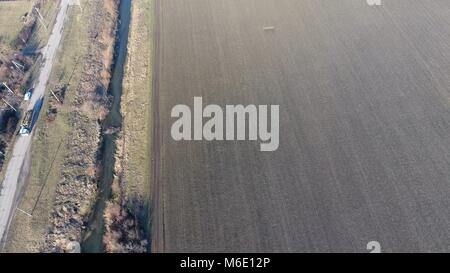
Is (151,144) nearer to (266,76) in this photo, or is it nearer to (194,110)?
(194,110)

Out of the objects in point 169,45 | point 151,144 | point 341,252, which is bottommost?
point 341,252

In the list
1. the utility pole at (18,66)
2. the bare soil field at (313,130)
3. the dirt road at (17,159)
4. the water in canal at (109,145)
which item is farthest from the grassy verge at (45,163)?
the bare soil field at (313,130)

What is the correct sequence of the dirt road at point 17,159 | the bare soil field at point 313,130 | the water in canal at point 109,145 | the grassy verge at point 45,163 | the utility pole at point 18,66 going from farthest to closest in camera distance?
the utility pole at point 18,66 < the dirt road at point 17,159 < the water in canal at point 109,145 < the grassy verge at point 45,163 < the bare soil field at point 313,130

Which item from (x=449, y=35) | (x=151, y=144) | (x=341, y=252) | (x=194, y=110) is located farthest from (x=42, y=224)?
(x=449, y=35)

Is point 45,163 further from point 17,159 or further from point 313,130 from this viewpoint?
point 313,130

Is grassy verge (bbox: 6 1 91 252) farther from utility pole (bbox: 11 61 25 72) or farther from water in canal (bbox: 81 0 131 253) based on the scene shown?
utility pole (bbox: 11 61 25 72)

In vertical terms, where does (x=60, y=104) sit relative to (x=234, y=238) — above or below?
above

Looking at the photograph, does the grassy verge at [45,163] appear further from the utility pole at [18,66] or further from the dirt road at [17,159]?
the utility pole at [18,66]

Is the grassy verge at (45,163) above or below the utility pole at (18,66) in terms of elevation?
below
